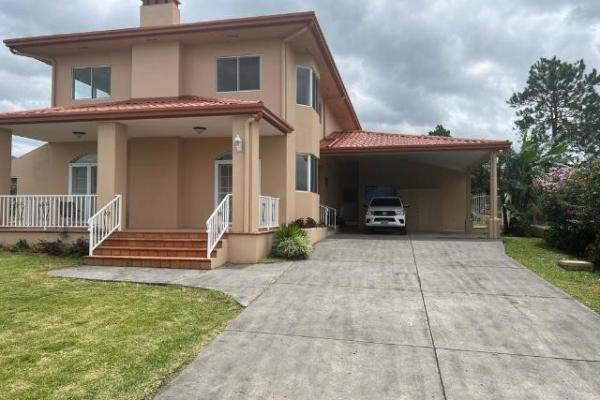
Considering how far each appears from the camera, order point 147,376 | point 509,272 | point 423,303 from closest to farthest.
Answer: point 147,376
point 423,303
point 509,272

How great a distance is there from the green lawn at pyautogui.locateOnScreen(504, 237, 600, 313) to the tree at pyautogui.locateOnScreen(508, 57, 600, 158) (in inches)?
1089

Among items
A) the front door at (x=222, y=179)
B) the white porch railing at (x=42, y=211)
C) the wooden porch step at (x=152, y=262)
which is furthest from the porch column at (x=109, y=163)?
the front door at (x=222, y=179)

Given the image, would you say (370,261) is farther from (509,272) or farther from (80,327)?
(80,327)

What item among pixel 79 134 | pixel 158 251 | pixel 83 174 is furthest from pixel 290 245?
pixel 83 174

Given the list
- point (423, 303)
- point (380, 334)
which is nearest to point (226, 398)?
point (380, 334)

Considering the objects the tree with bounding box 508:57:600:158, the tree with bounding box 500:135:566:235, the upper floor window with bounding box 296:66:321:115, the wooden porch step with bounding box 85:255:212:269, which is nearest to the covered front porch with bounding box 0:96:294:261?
the wooden porch step with bounding box 85:255:212:269

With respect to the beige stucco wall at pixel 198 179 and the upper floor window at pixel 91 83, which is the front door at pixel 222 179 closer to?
the beige stucco wall at pixel 198 179

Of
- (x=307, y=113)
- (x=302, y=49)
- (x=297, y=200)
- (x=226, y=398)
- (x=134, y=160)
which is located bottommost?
(x=226, y=398)

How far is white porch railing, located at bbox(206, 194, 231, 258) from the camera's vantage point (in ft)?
33.5

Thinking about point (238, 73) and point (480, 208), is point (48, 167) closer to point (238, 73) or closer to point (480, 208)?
point (238, 73)

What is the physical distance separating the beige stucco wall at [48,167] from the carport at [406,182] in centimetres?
907

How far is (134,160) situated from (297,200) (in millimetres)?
5297

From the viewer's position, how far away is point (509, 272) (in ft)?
32.0

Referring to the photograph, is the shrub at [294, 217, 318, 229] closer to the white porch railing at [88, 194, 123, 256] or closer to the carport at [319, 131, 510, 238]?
the carport at [319, 131, 510, 238]
